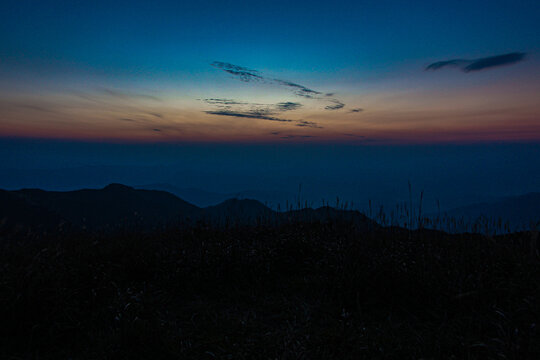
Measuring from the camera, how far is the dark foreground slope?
2.62 meters

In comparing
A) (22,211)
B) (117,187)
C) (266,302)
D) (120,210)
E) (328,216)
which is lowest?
(120,210)

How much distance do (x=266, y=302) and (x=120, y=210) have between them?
14.8m

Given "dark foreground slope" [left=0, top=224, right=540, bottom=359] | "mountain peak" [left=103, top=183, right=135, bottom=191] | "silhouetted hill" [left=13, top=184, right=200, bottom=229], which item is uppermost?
"dark foreground slope" [left=0, top=224, right=540, bottom=359]

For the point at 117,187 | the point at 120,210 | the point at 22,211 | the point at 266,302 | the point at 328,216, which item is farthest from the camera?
the point at 117,187

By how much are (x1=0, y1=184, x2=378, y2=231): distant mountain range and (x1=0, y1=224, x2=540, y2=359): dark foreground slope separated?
5.83 ft

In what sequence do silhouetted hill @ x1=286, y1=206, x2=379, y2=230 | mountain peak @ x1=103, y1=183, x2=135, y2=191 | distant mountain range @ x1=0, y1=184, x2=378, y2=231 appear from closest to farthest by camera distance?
silhouetted hill @ x1=286, y1=206, x2=379, y2=230 → distant mountain range @ x1=0, y1=184, x2=378, y2=231 → mountain peak @ x1=103, y1=183, x2=135, y2=191

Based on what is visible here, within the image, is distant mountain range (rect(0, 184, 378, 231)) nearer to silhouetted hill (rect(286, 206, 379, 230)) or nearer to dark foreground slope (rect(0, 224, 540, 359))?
silhouetted hill (rect(286, 206, 379, 230))

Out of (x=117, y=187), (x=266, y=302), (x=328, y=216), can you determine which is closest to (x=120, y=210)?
(x=117, y=187)

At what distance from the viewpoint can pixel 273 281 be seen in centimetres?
439

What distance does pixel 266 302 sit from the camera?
12.2 ft

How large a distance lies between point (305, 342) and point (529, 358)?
1.66 m

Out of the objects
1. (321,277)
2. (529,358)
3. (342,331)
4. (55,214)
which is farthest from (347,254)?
(55,214)

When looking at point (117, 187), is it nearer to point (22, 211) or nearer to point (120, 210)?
point (120, 210)

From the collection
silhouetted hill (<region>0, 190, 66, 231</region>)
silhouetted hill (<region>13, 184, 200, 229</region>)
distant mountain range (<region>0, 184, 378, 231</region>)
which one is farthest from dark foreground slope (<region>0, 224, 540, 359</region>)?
silhouetted hill (<region>0, 190, 66, 231</region>)
